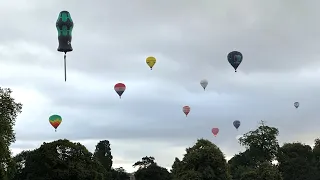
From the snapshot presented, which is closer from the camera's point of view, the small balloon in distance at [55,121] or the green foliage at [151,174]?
the small balloon in distance at [55,121]

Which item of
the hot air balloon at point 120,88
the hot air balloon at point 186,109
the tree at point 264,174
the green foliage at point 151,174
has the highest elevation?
the hot air balloon at point 186,109

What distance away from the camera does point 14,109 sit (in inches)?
2537

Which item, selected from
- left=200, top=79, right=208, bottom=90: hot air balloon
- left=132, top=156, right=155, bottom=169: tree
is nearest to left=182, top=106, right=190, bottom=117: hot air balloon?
left=200, top=79, right=208, bottom=90: hot air balloon

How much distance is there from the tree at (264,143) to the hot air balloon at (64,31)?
66.6m

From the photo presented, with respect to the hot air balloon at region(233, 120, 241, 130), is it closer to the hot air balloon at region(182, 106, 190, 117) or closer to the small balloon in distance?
the hot air balloon at region(182, 106, 190, 117)

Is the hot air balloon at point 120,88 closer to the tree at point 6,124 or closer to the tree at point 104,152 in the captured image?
the tree at point 6,124

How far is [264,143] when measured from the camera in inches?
4833

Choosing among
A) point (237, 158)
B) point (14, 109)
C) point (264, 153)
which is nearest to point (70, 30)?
point (14, 109)

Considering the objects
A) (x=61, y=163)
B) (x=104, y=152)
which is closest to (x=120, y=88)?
(x=61, y=163)

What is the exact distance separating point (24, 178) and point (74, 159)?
7.40m

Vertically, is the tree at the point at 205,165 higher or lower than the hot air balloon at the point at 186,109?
lower

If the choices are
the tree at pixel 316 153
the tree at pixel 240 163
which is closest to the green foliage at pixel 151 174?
the tree at pixel 240 163

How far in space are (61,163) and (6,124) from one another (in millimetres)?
14836

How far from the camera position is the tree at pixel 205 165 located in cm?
7279
